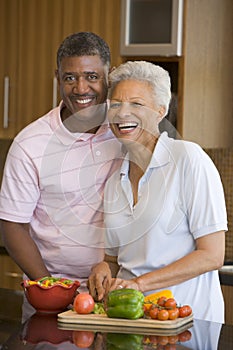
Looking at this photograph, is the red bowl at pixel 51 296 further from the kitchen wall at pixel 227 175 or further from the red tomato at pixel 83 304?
the kitchen wall at pixel 227 175

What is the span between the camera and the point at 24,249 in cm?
247

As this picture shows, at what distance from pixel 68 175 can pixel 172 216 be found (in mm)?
403

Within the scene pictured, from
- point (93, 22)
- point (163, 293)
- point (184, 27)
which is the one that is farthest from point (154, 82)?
point (93, 22)

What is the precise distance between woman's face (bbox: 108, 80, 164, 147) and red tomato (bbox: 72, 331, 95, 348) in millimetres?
565

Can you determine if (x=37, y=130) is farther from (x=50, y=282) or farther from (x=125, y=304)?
(x=125, y=304)

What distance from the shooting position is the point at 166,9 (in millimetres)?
3355

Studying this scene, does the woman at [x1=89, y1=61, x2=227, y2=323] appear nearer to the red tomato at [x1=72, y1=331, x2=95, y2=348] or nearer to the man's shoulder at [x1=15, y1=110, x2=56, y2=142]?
the red tomato at [x1=72, y1=331, x2=95, y2=348]

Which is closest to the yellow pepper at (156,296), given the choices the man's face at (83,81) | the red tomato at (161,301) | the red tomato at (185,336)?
the red tomato at (161,301)

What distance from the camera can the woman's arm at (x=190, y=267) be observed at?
214cm

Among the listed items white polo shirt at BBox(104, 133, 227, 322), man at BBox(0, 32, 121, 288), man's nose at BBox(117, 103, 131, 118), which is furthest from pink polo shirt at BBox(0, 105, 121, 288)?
man's nose at BBox(117, 103, 131, 118)

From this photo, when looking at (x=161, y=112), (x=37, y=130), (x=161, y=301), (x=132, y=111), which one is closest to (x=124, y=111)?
(x=132, y=111)

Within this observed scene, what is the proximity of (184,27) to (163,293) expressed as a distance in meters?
1.50

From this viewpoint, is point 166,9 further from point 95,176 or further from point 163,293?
point 163,293

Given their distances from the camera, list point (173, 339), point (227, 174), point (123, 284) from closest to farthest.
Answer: point (173, 339) → point (123, 284) → point (227, 174)
